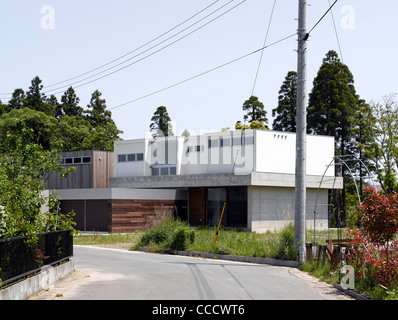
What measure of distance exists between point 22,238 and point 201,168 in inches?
1383

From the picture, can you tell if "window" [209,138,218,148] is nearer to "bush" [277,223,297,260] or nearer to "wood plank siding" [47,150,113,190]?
"wood plank siding" [47,150,113,190]

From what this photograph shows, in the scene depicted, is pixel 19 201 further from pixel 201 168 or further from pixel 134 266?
pixel 201 168

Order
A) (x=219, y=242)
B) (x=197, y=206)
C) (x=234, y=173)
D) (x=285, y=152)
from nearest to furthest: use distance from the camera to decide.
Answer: (x=219, y=242) → (x=234, y=173) → (x=285, y=152) → (x=197, y=206)

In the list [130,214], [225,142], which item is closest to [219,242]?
[130,214]

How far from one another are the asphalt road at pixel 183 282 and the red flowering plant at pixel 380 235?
3.28ft

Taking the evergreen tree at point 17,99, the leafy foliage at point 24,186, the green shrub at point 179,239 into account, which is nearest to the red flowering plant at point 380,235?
the leafy foliage at point 24,186

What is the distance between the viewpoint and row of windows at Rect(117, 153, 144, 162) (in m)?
50.7

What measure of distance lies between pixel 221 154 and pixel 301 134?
1001 inches

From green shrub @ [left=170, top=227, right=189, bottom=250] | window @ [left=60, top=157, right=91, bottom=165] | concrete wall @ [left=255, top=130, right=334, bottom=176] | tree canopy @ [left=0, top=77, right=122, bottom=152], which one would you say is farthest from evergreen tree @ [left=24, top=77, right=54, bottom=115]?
green shrub @ [left=170, top=227, right=189, bottom=250]

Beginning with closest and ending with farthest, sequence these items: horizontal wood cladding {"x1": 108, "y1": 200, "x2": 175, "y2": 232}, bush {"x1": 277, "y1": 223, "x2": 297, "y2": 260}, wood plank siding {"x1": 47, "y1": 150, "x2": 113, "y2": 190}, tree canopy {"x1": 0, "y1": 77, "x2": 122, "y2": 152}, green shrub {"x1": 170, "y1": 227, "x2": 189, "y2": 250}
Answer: bush {"x1": 277, "y1": 223, "x2": 297, "y2": 260} < green shrub {"x1": 170, "y1": 227, "x2": 189, "y2": 250} < horizontal wood cladding {"x1": 108, "y1": 200, "x2": 175, "y2": 232} < wood plank siding {"x1": 47, "y1": 150, "x2": 113, "y2": 190} < tree canopy {"x1": 0, "y1": 77, "x2": 122, "y2": 152}

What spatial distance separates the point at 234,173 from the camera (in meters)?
42.7

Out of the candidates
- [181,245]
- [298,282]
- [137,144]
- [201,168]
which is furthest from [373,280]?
[137,144]

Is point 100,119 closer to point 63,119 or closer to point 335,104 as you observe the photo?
point 63,119

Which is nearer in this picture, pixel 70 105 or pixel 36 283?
pixel 36 283
